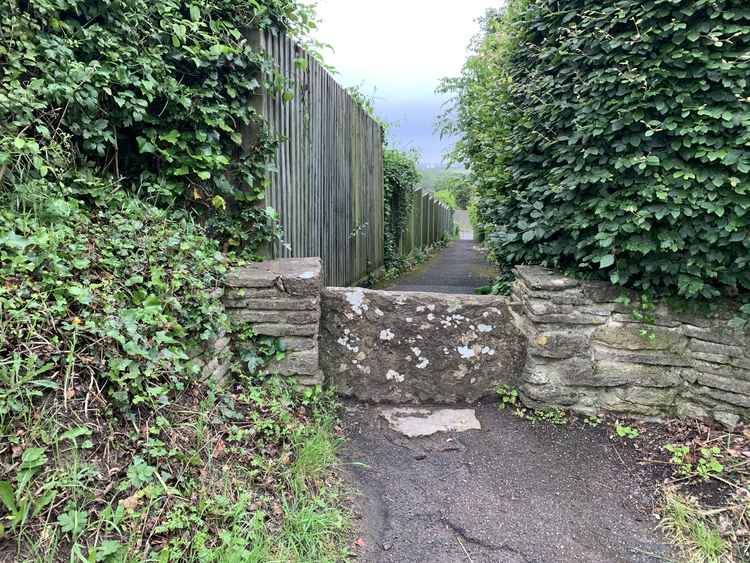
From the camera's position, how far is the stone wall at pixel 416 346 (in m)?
3.02

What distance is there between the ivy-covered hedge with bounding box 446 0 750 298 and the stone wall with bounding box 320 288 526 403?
687 mm

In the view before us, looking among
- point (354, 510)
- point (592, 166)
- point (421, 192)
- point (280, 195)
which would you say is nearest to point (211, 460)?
point (354, 510)

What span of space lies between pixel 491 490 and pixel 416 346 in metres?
1.04

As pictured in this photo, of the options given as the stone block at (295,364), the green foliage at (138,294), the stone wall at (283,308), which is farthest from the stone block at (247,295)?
the stone block at (295,364)

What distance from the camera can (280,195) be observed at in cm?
333

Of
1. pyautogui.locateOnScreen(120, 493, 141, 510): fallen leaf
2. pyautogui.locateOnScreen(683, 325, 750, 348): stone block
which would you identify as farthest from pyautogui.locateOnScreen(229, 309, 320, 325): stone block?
pyautogui.locateOnScreen(683, 325, 750, 348): stone block

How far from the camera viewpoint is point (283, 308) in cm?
270

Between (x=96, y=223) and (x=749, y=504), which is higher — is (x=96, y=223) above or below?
above

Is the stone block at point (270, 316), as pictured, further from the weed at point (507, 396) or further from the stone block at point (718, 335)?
the stone block at point (718, 335)

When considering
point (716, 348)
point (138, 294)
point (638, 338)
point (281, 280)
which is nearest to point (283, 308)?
point (281, 280)

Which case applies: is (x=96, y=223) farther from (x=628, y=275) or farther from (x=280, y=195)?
(x=628, y=275)

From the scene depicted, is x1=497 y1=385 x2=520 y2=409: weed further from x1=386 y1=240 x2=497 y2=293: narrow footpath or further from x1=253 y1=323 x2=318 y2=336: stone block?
x1=386 y1=240 x2=497 y2=293: narrow footpath

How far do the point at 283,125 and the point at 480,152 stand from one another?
208cm

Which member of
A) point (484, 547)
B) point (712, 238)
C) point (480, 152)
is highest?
point (480, 152)
